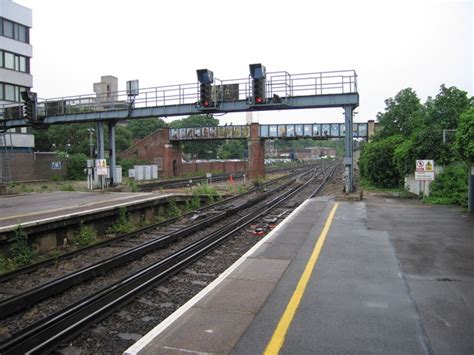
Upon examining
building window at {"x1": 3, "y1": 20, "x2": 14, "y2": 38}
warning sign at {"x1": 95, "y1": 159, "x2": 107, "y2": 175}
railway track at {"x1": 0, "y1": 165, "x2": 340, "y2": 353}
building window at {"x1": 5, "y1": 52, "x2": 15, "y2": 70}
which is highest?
building window at {"x1": 3, "y1": 20, "x2": 14, "y2": 38}

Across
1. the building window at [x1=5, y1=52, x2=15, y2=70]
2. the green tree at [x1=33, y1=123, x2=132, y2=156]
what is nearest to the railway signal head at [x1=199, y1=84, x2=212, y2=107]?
the building window at [x1=5, y1=52, x2=15, y2=70]

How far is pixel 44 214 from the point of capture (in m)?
14.7

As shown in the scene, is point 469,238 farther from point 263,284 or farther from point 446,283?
point 263,284

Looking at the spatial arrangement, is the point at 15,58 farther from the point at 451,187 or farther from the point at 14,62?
the point at 451,187

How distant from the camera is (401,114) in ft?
121

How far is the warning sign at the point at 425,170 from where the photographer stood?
19606 millimetres

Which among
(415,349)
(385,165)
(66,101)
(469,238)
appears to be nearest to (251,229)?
(469,238)

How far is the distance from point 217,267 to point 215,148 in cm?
7851

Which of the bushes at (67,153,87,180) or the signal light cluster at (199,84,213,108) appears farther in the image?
the bushes at (67,153,87,180)

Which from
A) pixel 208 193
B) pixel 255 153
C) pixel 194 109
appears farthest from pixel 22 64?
pixel 208 193

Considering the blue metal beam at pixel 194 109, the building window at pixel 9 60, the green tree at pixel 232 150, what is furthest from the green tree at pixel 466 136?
the green tree at pixel 232 150

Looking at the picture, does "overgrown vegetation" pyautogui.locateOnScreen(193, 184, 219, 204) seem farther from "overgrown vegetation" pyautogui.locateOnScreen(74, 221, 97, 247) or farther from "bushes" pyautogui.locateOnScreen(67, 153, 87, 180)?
"bushes" pyautogui.locateOnScreen(67, 153, 87, 180)

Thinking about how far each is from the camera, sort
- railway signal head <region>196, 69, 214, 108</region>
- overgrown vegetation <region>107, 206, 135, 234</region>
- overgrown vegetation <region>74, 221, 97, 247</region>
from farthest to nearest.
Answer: railway signal head <region>196, 69, 214, 108</region>
overgrown vegetation <region>107, 206, 135, 234</region>
overgrown vegetation <region>74, 221, 97, 247</region>

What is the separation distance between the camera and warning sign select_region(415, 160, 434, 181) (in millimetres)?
19606
